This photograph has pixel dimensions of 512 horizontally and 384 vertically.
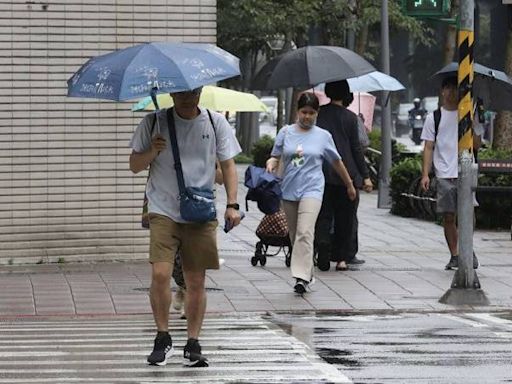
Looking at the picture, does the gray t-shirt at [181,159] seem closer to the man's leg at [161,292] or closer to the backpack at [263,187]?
the man's leg at [161,292]

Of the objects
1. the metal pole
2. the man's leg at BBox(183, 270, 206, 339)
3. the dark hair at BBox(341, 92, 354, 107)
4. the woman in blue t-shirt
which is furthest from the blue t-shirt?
the metal pole

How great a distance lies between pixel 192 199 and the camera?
8.84 meters

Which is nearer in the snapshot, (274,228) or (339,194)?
(339,194)

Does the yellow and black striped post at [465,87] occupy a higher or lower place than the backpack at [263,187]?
higher

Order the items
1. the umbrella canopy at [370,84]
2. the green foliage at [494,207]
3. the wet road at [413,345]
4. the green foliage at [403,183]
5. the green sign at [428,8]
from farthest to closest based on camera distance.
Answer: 1. the green foliage at [403,183]
2. the green foliage at [494,207]
3. the umbrella canopy at [370,84]
4. the green sign at [428,8]
5. the wet road at [413,345]

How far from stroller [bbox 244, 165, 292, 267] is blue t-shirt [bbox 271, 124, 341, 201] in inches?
35.8

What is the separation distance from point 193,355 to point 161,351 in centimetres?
20

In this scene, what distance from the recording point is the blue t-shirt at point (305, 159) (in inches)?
505

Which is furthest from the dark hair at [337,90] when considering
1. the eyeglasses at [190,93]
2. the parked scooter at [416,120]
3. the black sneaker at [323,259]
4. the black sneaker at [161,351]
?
the parked scooter at [416,120]

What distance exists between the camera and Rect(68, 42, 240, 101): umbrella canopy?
28.1ft

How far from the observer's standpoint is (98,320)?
11320mm

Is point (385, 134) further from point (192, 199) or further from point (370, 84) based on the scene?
point (192, 199)

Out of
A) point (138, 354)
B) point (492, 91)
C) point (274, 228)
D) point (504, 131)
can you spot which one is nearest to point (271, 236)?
point (274, 228)

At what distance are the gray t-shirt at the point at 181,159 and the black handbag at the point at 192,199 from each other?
31 mm
